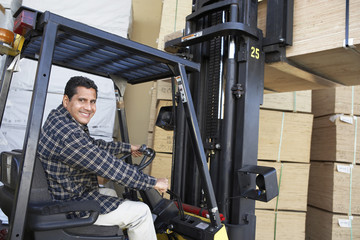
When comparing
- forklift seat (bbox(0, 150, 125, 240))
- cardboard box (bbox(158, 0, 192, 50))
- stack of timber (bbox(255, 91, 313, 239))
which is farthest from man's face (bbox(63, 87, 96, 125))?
stack of timber (bbox(255, 91, 313, 239))

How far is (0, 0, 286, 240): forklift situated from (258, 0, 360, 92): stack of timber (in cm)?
9

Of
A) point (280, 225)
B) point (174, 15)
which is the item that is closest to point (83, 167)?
point (174, 15)

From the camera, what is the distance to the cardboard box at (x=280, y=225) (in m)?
3.73

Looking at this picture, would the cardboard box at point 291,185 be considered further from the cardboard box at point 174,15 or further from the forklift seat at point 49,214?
the forklift seat at point 49,214

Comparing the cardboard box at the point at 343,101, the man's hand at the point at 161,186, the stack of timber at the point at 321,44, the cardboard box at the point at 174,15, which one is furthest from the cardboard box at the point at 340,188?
the man's hand at the point at 161,186

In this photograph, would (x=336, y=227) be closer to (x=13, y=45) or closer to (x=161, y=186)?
(x=161, y=186)

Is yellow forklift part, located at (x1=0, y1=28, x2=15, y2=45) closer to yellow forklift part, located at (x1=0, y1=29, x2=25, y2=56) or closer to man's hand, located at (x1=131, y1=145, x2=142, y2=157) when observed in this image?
yellow forklift part, located at (x1=0, y1=29, x2=25, y2=56)

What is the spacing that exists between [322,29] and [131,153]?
1646 millimetres

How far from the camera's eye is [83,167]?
1782mm

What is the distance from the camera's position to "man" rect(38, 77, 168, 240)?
70.2 inches

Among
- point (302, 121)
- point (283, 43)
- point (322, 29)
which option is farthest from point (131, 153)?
point (302, 121)

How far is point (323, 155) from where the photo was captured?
4.32 metres

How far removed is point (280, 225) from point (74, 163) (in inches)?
109

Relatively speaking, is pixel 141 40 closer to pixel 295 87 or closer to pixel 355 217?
pixel 295 87
